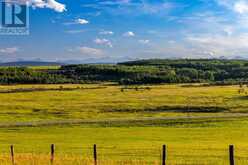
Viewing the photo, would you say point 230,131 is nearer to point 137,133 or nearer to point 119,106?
point 137,133

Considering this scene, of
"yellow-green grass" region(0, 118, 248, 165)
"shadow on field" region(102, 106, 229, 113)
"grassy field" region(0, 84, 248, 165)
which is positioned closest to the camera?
"yellow-green grass" region(0, 118, 248, 165)

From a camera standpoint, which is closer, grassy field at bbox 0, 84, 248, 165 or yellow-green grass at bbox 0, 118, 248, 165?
yellow-green grass at bbox 0, 118, 248, 165

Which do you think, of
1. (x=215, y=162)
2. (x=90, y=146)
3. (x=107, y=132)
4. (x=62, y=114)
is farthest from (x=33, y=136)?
(x=62, y=114)

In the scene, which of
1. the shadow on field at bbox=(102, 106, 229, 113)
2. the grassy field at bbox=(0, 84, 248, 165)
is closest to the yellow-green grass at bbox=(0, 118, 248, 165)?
the grassy field at bbox=(0, 84, 248, 165)

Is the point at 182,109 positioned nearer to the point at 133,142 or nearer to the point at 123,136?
the point at 123,136

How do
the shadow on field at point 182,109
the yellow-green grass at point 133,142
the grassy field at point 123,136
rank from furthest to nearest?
1. the shadow on field at point 182,109
2. the grassy field at point 123,136
3. the yellow-green grass at point 133,142

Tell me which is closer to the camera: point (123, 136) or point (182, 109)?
point (123, 136)

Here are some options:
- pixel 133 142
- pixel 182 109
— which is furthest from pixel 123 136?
pixel 182 109

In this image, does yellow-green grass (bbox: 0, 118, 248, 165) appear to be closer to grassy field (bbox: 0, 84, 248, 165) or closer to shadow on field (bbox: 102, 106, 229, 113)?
grassy field (bbox: 0, 84, 248, 165)

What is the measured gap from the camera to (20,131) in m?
54.7

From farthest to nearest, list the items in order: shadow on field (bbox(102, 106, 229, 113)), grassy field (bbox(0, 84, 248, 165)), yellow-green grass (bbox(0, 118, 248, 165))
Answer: shadow on field (bbox(102, 106, 229, 113)), grassy field (bbox(0, 84, 248, 165)), yellow-green grass (bbox(0, 118, 248, 165))

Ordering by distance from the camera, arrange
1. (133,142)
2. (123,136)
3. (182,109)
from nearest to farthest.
Result: (133,142), (123,136), (182,109)

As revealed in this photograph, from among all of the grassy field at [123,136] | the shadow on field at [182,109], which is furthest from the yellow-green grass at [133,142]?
the shadow on field at [182,109]

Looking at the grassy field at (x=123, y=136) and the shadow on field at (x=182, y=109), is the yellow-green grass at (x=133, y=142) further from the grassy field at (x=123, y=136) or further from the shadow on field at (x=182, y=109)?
the shadow on field at (x=182, y=109)
